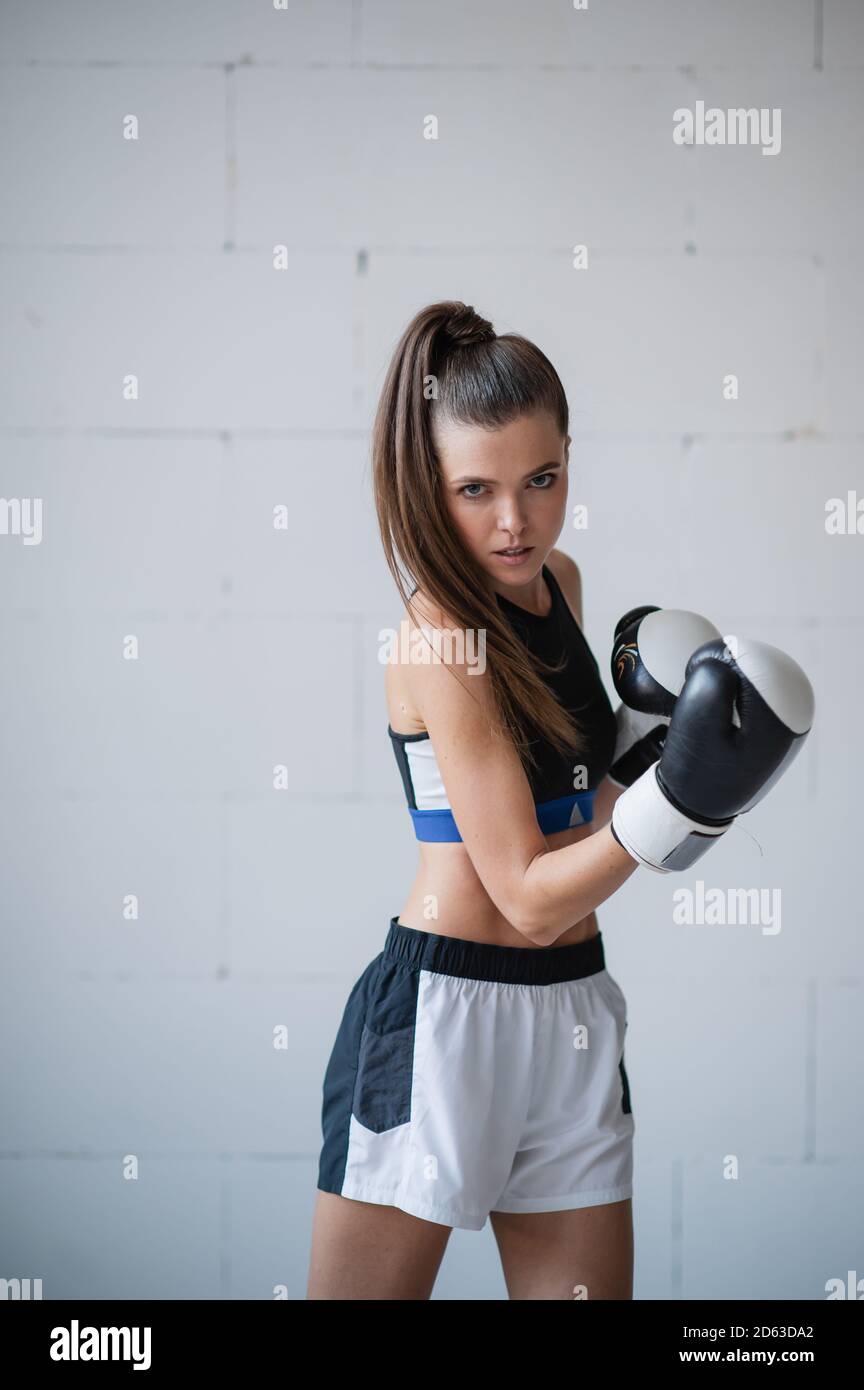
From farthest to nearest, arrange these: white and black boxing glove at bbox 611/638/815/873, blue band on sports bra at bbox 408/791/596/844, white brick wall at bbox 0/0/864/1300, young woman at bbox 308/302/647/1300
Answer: white brick wall at bbox 0/0/864/1300 < blue band on sports bra at bbox 408/791/596/844 < young woman at bbox 308/302/647/1300 < white and black boxing glove at bbox 611/638/815/873

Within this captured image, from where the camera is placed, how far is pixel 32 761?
2246 millimetres

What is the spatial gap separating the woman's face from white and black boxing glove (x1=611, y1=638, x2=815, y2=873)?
0.24 metres

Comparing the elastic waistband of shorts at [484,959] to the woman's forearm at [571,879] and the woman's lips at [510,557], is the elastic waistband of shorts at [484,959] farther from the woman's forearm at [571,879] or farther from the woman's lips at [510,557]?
the woman's lips at [510,557]

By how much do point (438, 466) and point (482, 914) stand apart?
0.53 meters

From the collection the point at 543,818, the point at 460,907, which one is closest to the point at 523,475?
the point at 543,818

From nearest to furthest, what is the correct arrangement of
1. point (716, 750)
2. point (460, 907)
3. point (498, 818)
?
point (716, 750), point (498, 818), point (460, 907)

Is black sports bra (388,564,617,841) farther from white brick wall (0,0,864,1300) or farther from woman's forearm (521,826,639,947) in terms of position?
white brick wall (0,0,864,1300)

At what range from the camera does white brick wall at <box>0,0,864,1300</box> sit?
7.06 feet

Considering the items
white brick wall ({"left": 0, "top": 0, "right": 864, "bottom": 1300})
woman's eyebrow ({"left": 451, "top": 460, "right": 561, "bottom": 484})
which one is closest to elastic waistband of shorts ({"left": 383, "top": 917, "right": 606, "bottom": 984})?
woman's eyebrow ({"left": 451, "top": 460, "right": 561, "bottom": 484})

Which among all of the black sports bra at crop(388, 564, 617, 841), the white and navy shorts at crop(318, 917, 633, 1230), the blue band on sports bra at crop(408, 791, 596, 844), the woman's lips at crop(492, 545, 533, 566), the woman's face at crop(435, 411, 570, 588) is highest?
the woman's face at crop(435, 411, 570, 588)

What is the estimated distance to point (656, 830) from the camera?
1.23 meters

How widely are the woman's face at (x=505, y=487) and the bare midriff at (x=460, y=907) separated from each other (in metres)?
0.34

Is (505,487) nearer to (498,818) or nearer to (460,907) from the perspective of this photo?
(498,818)

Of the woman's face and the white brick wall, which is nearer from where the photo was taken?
the woman's face
